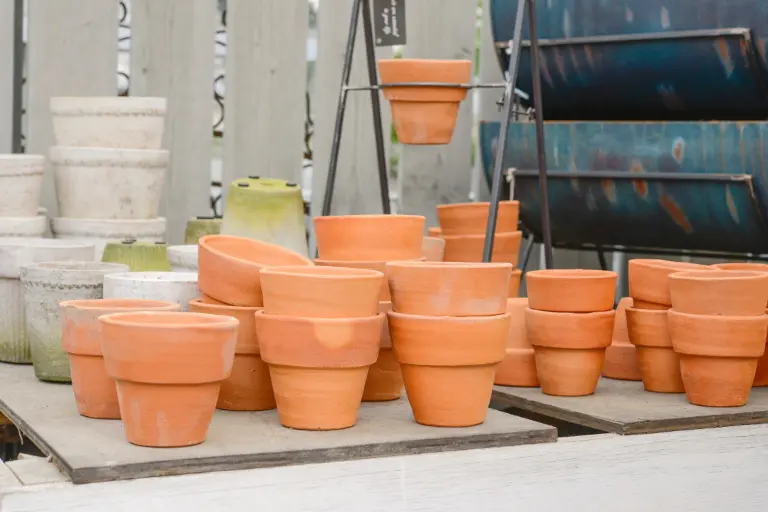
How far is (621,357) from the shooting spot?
2248 millimetres

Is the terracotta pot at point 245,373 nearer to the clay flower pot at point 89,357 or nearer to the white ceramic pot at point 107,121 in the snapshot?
the clay flower pot at point 89,357

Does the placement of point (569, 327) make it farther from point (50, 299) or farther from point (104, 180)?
point (104, 180)

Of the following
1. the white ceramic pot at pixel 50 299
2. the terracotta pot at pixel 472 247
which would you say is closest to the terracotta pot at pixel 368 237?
the white ceramic pot at pixel 50 299

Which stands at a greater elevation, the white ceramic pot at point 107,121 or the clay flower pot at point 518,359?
the white ceramic pot at point 107,121

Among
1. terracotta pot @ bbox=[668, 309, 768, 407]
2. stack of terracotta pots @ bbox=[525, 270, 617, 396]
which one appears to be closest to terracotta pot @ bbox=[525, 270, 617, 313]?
stack of terracotta pots @ bbox=[525, 270, 617, 396]

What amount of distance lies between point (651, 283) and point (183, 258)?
87cm

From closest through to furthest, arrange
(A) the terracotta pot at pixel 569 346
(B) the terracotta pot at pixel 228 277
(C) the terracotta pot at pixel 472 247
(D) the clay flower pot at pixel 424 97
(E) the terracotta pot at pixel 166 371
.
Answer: (E) the terracotta pot at pixel 166 371
(B) the terracotta pot at pixel 228 277
(A) the terracotta pot at pixel 569 346
(D) the clay flower pot at pixel 424 97
(C) the terracotta pot at pixel 472 247

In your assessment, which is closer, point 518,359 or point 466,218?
point 518,359

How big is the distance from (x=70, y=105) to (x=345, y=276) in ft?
3.75

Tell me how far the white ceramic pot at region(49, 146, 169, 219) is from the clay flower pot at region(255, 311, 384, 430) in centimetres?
95

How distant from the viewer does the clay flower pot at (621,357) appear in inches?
88.4

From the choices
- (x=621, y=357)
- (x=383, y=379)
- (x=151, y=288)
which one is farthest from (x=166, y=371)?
(x=621, y=357)

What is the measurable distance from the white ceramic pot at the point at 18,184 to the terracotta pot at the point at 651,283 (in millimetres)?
1252

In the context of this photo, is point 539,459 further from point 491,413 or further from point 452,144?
point 452,144
